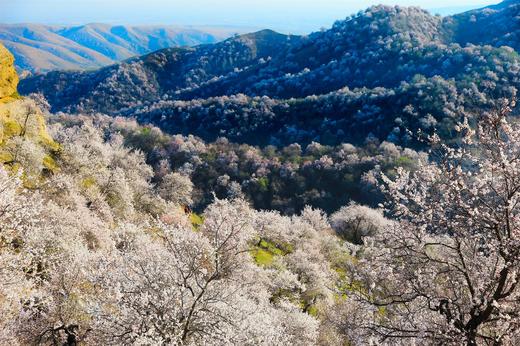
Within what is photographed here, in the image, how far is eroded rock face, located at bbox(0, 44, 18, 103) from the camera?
56156 mm

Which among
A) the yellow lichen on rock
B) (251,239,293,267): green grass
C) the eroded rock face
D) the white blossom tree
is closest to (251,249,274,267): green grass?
(251,239,293,267): green grass

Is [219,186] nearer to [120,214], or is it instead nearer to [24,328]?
[120,214]

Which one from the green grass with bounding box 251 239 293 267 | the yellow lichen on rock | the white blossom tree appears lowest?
the green grass with bounding box 251 239 293 267

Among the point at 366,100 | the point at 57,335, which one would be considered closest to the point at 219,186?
the point at 366,100

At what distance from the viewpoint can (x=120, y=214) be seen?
59500mm

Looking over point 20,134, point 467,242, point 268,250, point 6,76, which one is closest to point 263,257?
point 268,250

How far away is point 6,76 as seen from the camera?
5747 centimetres

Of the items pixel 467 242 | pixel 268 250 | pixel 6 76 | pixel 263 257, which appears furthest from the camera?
pixel 268 250

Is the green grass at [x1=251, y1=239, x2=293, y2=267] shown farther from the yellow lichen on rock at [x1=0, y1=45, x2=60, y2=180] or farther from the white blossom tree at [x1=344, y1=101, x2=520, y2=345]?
the white blossom tree at [x1=344, y1=101, x2=520, y2=345]

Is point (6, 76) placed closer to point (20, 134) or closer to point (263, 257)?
point (20, 134)

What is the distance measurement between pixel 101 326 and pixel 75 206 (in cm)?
3290

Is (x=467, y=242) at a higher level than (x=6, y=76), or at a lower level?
higher

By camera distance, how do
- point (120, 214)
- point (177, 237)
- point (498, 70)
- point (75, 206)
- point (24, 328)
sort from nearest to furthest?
point (177, 237) < point (24, 328) < point (75, 206) < point (120, 214) < point (498, 70)

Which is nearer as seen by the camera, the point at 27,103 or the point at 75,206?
the point at 75,206
